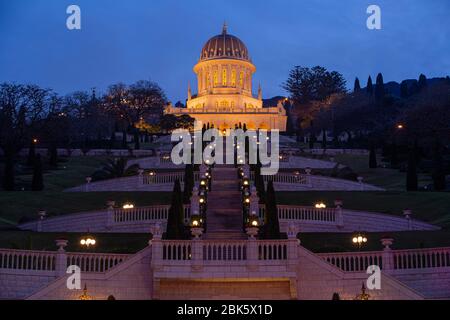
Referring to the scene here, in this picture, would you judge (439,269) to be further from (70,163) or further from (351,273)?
(70,163)

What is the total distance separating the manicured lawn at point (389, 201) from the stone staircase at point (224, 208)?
137 inches

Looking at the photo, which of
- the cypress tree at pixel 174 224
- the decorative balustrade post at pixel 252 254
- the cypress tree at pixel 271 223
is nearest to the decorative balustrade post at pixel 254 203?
the cypress tree at pixel 271 223

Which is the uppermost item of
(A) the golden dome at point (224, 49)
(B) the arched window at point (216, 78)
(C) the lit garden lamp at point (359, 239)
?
(A) the golden dome at point (224, 49)

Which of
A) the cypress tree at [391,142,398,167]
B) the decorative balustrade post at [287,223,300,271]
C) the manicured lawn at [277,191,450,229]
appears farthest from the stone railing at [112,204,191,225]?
the cypress tree at [391,142,398,167]

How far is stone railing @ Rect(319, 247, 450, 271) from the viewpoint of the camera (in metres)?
25.0

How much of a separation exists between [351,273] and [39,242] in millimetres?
14315

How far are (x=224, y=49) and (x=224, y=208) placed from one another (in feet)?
373

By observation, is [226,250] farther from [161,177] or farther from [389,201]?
[161,177]

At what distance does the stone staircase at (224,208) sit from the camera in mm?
32188

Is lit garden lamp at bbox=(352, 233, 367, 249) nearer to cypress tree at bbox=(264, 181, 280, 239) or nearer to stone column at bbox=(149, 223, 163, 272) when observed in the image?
cypress tree at bbox=(264, 181, 280, 239)

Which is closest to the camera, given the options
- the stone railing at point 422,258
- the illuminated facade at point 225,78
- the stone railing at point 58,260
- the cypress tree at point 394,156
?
the stone railing at point 58,260

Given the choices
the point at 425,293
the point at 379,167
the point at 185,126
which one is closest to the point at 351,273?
the point at 425,293

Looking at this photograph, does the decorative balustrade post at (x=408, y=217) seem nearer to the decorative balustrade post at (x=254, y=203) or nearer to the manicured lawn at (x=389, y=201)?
the manicured lawn at (x=389, y=201)
